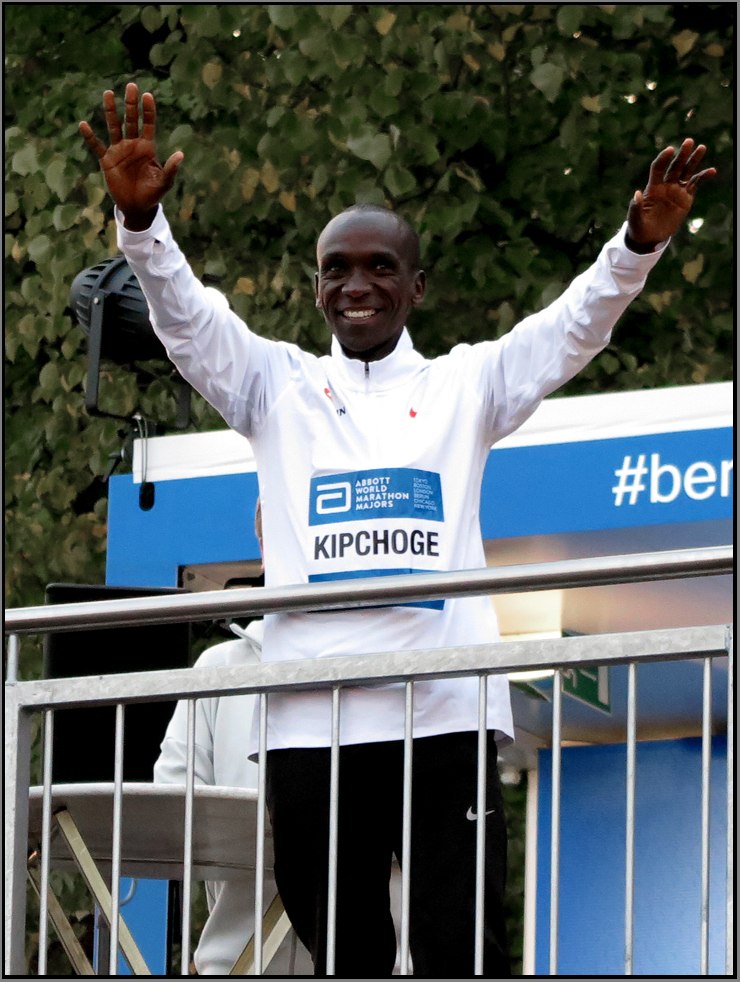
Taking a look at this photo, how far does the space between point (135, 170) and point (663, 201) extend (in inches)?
42.5

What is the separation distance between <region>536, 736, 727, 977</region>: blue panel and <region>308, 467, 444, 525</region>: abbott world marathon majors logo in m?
2.80

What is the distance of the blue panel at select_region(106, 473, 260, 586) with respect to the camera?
6383mm

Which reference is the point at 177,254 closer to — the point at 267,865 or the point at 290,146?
the point at 267,865

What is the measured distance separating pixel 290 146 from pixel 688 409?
215 inches

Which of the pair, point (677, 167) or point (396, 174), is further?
point (396, 174)

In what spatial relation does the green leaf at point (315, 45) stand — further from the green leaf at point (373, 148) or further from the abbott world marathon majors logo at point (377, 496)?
the abbott world marathon majors logo at point (377, 496)

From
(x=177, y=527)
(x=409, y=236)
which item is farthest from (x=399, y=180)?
(x=409, y=236)

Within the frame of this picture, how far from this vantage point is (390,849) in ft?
12.1

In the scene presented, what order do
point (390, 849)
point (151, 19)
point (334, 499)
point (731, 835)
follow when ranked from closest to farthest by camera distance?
point (731, 835) → point (390, 849) → point (334, 499) → point (151, 19)

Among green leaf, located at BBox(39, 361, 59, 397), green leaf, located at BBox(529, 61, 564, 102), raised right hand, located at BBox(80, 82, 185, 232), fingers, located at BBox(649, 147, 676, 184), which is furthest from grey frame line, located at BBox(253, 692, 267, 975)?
green leaf, located at BBox(39, 361, 59, 397)

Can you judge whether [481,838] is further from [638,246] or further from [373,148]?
[373,148]

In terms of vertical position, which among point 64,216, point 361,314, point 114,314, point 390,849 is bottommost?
point 390,849

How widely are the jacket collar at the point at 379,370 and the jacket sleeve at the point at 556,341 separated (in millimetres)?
→ 146

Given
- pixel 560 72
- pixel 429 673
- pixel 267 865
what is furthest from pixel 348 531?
pixel 560 72
